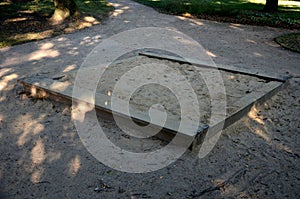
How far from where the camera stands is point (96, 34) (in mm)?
8039

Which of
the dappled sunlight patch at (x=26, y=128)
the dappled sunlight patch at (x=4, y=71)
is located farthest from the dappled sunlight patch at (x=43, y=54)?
the dappled sunlight patch at (x=26, y=128)

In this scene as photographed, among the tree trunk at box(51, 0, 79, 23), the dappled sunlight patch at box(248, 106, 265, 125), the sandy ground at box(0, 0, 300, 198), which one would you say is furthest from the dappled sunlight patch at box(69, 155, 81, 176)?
the tree trunk at box(51, 0, 79, 23)

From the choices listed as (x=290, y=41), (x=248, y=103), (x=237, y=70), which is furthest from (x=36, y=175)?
(x=290, y=41)

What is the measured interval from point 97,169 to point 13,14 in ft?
33.5

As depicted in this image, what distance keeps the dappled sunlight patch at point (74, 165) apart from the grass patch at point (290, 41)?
5.41 meters

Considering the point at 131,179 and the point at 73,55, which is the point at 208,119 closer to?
the point at 131,179

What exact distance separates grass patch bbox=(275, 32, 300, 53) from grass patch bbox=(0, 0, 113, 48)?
5.55 m

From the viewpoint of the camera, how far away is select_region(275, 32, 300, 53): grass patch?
6.52 metres

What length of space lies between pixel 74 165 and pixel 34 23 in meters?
7.92

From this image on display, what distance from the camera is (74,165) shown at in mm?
2662

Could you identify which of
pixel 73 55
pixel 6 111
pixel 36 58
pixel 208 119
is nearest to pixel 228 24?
pixel 73 55

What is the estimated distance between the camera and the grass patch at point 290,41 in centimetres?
652

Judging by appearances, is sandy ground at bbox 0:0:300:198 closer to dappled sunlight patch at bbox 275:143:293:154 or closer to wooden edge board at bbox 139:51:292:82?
dappled sunlight patch at bbox 275:143:293:154

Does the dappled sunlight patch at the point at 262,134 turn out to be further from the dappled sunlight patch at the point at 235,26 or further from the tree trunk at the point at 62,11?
the tree trunk at the point at 62,11
